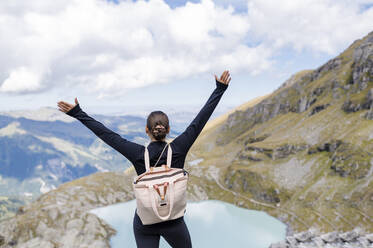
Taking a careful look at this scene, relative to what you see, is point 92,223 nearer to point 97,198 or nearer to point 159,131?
point 97,198

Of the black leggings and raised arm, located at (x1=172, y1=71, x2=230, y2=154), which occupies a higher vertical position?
raised arm, located at (x1=172, y1=71, x2=230, y2=154)

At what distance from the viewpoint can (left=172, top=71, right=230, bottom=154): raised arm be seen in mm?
6828

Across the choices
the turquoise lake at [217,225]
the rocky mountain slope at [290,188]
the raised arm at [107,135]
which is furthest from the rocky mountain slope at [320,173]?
the raised arm at [107,135]

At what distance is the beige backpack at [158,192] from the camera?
5.94m

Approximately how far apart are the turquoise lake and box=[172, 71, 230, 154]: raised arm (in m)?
98.6

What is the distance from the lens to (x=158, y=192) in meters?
5.96

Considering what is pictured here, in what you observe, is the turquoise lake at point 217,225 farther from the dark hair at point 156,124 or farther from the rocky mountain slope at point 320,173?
the dark hair at point 156,124

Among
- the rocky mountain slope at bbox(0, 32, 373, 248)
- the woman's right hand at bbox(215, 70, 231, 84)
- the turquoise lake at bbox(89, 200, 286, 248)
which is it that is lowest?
the turquoise lake at bbox(89, 200, 286, 248)

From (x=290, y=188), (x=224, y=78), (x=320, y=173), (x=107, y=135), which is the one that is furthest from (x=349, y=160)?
(x=107, y=135)

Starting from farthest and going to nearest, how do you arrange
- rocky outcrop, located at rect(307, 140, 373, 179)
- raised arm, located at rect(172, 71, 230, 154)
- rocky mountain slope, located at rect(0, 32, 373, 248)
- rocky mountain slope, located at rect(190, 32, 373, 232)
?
rocky outcrop, located at rect(307, 140, 373, 179)
rocky mountain slope, located at rect(190, 32, 373, 232)
rocky mountain slope, located at rect(0, 32, 373, 248)
raised arm, located at rect(172, 71, 230, 154)

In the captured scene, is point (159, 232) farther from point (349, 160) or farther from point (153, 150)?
point (349, 160)

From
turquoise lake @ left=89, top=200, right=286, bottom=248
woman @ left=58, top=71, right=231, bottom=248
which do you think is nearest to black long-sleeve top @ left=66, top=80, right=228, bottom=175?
woman @ left=58, top=71, right=231, bottom=248

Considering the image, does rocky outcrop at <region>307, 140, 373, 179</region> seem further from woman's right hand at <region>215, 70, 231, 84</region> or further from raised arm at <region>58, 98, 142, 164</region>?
raised arm at <region>58, 98, 142, 164</region>

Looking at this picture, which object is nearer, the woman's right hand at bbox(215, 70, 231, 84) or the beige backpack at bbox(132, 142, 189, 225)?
the beige backpack at bbox(132, 142, 189, 225)
